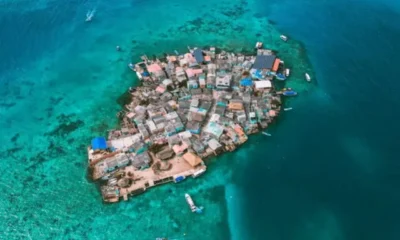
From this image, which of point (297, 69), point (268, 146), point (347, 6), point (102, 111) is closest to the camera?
point (268, 146)

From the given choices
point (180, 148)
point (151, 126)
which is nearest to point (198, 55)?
point (151, 126)

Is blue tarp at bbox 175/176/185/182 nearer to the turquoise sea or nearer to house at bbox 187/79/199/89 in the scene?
the turquoise sea

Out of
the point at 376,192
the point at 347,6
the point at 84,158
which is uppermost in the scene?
the point at 347,6

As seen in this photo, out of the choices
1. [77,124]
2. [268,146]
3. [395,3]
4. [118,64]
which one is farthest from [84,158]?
[395,3]

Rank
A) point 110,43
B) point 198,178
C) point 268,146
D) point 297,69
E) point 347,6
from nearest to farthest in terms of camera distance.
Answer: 1. point 198,178
2. point 268,146
3. point 297,69
4. point 110,43
5. point 347,6

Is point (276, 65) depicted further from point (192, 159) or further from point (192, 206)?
point (192, 206)

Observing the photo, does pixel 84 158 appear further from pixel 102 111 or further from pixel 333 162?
pixel 333 162

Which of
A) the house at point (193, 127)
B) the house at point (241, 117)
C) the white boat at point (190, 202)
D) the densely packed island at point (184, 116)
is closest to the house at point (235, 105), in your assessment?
the densely packed island at point (184, 116)
